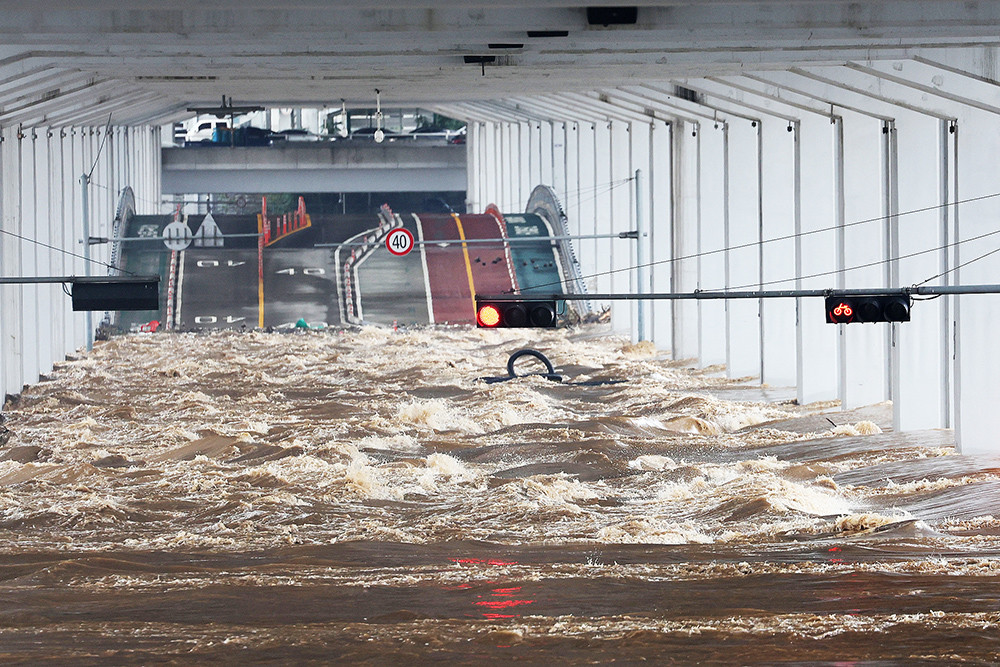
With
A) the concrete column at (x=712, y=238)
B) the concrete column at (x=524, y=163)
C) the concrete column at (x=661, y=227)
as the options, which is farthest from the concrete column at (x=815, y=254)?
the concrete column at (x=524, y=163)

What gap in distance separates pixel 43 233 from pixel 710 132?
46.4 feet

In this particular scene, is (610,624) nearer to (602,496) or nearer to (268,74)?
(602,496)

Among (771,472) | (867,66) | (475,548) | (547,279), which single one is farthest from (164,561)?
(547,279)

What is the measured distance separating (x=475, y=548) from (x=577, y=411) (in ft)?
34.0

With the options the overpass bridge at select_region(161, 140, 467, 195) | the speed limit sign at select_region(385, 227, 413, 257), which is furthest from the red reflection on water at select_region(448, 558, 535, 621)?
the overpass bridge at select_region(161, 140, 467, 195)

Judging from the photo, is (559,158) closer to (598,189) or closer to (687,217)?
(598,189)

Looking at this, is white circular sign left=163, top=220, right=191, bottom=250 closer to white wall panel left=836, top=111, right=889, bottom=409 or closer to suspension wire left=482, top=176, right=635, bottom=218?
suspension wire left=482, top=176, right=635, bottom=218

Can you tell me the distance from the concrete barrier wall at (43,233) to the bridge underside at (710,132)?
105mm

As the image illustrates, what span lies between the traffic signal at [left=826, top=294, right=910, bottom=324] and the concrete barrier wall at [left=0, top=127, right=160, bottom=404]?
15.6 m

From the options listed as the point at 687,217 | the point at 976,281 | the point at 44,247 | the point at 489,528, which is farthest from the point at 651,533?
the point at 44,247

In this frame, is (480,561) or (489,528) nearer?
(480,561)

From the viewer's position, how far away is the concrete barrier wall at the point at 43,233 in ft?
80.8

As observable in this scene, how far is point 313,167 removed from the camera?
183ft

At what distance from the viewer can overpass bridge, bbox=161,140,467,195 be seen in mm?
55406
